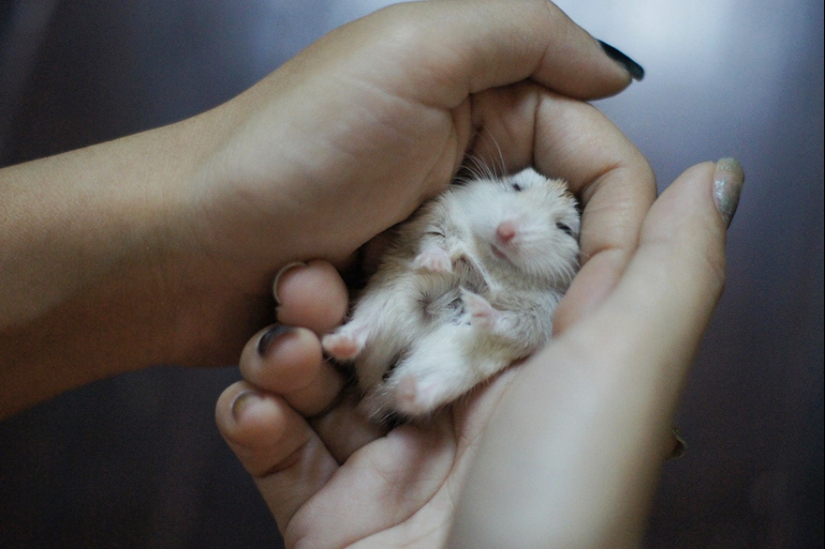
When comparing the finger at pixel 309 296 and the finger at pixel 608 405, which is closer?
the finger at pixel 608 405

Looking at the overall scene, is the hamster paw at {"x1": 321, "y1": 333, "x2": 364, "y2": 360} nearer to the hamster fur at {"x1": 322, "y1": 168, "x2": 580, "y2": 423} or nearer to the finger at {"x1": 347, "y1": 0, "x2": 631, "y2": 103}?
the hamster fur at {"x1": 322, "y1": 168, "x2": 580, "y2": 423}

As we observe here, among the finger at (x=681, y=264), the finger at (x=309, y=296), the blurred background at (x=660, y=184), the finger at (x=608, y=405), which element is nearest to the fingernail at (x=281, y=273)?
the finger at (x=309, y=296)

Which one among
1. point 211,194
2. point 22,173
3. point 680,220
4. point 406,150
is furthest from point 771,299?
point 22,173

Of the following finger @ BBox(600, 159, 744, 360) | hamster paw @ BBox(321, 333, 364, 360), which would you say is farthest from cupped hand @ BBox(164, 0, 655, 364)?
hamster paw @ BBox(321, 333, 364, 360)

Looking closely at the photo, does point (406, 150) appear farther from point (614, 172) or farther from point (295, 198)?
point (614, 172)

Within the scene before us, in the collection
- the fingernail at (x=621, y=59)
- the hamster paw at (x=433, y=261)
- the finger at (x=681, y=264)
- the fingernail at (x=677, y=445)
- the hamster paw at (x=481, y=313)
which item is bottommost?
the fingernail at (x=677, y=445)

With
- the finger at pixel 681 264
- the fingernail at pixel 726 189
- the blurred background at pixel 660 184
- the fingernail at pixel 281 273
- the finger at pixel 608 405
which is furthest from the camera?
the blurred background at pixel 660 184

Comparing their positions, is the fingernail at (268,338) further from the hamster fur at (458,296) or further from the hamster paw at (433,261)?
the hamster paw at (433,261)
